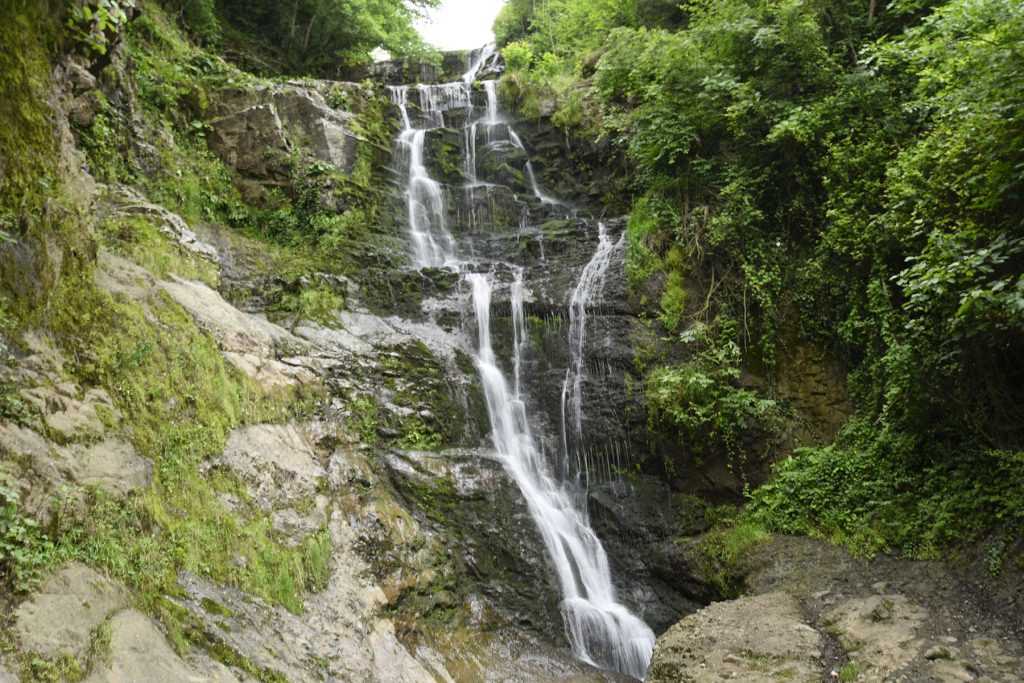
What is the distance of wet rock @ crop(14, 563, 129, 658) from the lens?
366 centimetres

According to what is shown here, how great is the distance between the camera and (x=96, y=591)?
4273mm

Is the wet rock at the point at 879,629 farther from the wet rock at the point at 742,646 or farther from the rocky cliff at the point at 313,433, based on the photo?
the wet rock at the point at 742,646

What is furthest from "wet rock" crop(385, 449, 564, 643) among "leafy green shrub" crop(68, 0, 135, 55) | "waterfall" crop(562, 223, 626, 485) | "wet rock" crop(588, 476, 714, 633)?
"leafy green shrub" crop(68, 0, 135, 55)

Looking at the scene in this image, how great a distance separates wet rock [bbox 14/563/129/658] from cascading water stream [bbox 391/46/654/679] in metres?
5.65

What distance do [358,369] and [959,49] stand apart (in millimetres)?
8566

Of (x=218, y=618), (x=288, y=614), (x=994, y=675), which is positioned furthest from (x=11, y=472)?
(x=994, y=675)

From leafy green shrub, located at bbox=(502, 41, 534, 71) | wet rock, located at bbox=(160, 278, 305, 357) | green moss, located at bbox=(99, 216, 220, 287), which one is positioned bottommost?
wet rock, located at bbox=(160, 278, 305, 357)

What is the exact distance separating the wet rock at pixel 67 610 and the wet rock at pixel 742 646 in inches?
198

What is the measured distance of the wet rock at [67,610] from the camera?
366 cm

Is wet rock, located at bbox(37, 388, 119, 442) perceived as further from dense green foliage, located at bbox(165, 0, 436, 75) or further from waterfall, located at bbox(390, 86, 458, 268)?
dense green foliage, located at bbox(165, 0, 436, 75)

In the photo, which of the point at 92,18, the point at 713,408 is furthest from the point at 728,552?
the point at 92,18

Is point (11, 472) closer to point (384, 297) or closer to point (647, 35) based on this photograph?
point (384, 297)


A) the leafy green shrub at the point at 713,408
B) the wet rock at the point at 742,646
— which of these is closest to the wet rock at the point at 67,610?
the wet rock at the point at 742,646

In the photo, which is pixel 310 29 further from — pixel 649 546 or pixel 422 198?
pixel 649 546
